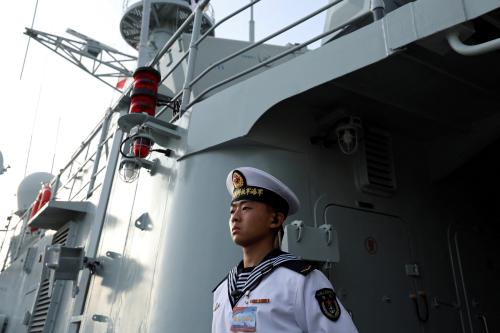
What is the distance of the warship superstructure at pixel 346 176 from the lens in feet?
8.41

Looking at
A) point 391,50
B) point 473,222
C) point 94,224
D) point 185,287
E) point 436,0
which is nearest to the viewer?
point 436,0

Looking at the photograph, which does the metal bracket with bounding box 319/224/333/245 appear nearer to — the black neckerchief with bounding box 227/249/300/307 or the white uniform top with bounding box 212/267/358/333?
the black neckerchief with bounding box 227/249/300/307

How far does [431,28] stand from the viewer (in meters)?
2.05

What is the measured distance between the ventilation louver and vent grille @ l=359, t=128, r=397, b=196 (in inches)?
150

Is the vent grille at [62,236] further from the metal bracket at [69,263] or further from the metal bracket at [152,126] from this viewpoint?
the metal bracket at [152,126]

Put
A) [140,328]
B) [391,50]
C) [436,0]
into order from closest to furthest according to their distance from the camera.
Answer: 1. [436,0]
2. [391,50]
3. [140,328]

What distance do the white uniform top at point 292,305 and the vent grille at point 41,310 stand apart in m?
4.30

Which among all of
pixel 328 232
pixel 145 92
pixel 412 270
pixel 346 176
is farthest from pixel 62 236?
pixel 412 270

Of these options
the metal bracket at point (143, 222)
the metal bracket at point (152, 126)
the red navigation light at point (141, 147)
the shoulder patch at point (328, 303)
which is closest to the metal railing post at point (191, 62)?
the metal bracket at point (152, 126)

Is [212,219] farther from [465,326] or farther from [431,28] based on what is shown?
[465,326]

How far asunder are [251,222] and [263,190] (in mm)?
145

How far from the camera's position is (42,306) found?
17.5 ft

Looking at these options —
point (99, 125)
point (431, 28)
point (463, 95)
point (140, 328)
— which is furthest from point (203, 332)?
point (99, 125)

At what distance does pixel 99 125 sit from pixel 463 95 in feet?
16.0
